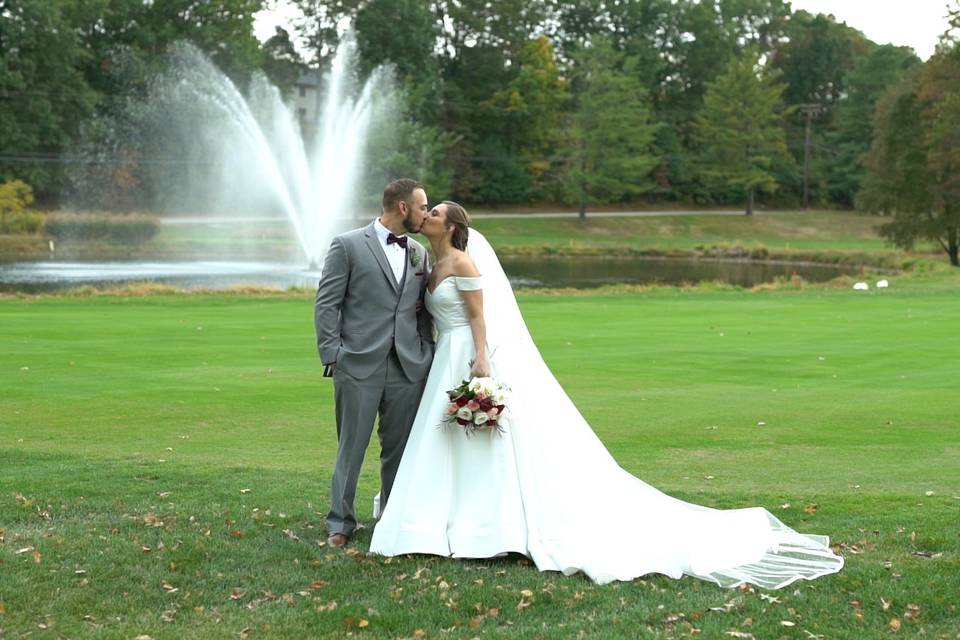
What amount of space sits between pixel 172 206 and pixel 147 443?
2546 inches

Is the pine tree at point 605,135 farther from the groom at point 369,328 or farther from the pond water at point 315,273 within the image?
the groom at point 369,328

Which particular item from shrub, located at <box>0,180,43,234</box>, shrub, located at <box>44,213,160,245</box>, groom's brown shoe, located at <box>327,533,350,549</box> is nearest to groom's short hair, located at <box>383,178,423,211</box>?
groom's brown shoe, located at <box>327,533,350,549</box>

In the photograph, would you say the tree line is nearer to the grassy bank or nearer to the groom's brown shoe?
the grassy bank

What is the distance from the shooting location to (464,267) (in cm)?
796

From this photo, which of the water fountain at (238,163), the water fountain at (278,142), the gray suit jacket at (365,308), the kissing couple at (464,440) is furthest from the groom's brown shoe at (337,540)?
the water fountain at (278,142)

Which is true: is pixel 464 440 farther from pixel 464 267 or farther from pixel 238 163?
pixel 238 163

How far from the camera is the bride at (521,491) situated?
24.4 feet

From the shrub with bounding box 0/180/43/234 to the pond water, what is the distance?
15272 millimetres

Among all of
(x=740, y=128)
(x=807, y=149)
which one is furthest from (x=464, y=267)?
(x=807, y=149)

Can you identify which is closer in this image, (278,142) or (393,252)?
(393,252)

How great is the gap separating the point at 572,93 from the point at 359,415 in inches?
3347

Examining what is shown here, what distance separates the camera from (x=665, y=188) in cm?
9069

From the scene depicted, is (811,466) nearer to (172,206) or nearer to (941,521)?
(941,521)

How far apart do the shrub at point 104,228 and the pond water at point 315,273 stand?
11.2 meters
